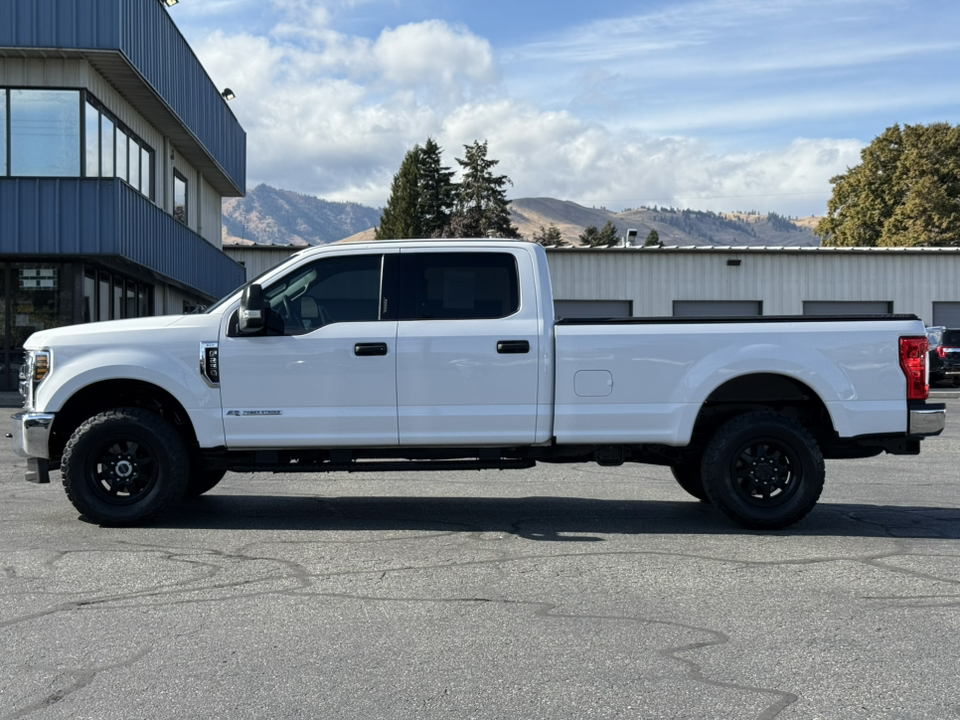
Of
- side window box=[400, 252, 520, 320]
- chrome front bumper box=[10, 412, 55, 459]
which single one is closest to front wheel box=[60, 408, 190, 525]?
chrome front bumper box=[10, 412, 55, 459]

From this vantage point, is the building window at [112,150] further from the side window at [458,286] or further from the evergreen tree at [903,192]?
the evergreen tree at [903,192]

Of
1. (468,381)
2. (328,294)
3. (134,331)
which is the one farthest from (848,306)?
(134,331)

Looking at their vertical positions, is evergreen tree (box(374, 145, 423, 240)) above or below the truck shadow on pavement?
above

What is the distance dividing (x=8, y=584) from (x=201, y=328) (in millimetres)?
2522

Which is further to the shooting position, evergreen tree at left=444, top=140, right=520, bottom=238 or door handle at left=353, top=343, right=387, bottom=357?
evergreen tree at left=444, top=140, right=520, bottom=238

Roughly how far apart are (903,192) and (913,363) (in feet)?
227

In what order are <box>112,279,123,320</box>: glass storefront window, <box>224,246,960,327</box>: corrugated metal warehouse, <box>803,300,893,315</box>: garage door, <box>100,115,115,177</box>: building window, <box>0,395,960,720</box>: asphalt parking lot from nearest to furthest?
<box>0,395,960,720</box>: asphalt parking lot → <box>100,115,115,177</box>: building window → <box>112,279,123,320</box>: glass storefront window → <box>224,246,960,327</box>: corrugated metal warehouse → <box>803,300,893,315</box>: garage door

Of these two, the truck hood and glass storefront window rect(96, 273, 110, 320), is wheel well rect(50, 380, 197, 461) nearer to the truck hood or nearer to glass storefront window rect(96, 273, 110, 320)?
the truck hood

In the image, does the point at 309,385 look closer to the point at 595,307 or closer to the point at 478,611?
the point at 478,611

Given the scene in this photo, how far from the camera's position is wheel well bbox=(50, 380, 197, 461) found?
335 inches

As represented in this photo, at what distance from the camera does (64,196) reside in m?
23.0

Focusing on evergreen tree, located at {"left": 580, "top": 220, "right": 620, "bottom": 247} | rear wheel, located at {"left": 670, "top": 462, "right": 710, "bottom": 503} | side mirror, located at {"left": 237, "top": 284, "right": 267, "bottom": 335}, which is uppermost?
evergreen tree, located at {"left": 580, "top": 220, "right": 620, "bottom": 247}

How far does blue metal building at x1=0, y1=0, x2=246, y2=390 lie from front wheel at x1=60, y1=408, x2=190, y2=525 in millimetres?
15749

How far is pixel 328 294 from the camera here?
8.45 m
